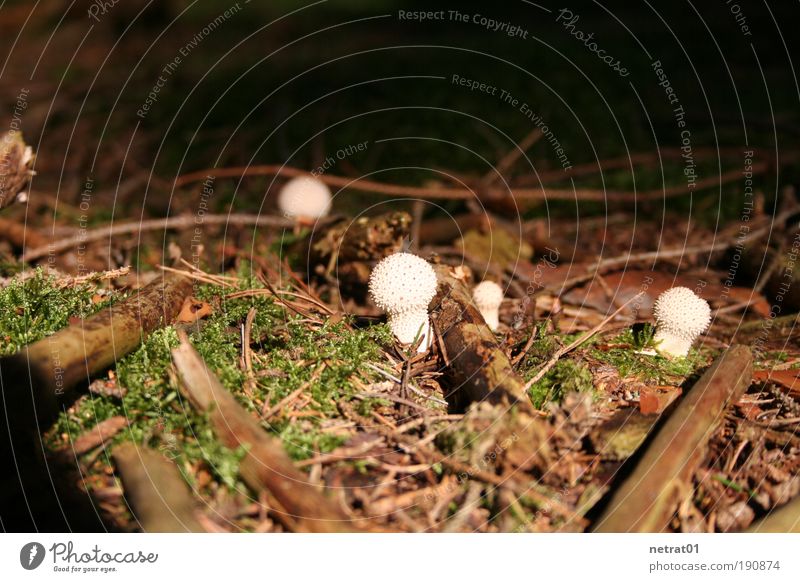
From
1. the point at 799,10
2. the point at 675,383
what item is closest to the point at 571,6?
the point at 799,10

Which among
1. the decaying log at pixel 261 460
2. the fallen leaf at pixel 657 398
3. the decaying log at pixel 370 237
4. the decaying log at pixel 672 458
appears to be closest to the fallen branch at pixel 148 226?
the decaying log at pixel 370 237

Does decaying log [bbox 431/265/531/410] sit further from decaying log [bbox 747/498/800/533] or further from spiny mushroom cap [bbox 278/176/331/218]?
spiny mushroom cap [bbox 278/176/331/218]

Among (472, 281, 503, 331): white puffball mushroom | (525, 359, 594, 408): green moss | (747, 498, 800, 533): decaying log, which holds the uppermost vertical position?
(472, 281, 503, 331): white puffball mushroom

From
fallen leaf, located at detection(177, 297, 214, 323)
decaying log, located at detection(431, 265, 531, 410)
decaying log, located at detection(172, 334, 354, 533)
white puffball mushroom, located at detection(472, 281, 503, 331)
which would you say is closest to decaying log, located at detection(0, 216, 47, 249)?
fallen leaf, located at detection(177, 297, 214, 323)

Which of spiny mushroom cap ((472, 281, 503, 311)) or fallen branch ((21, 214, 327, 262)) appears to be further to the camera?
fallen branch ((21, 214, 327, 262))

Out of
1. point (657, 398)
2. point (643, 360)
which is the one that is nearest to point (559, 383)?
point (657, 398)

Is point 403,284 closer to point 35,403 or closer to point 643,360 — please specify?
point 643,360
